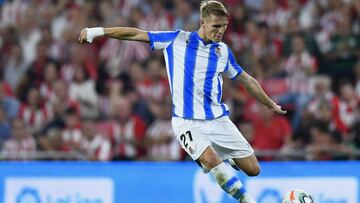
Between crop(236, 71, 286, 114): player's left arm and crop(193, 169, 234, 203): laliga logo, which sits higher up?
crop(236, 71, 286, 114): player's left arm

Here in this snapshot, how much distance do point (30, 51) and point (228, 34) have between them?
3251mm

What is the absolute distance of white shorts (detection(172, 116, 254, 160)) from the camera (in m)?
9.37

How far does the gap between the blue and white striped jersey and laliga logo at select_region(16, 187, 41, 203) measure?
3356 mm

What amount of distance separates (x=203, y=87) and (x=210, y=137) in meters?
0.46

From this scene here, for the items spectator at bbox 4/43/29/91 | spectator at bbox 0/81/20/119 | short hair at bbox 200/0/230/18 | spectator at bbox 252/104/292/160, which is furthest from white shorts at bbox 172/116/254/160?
spectator at bbox 4/43/29/91

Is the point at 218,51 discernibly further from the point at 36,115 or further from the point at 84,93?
the point at 36,115

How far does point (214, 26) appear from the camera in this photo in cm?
926

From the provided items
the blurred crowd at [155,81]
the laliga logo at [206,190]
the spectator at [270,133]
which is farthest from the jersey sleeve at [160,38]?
the spectator at [270,133]

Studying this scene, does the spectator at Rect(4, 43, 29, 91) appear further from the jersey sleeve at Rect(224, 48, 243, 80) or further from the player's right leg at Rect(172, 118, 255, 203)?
the player's right leg at Rect(172, 118, 255, 203)

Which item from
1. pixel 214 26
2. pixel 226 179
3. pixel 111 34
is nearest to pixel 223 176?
pixel 226 179

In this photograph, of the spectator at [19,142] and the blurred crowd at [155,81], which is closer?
the blurred crowd at [155,81]

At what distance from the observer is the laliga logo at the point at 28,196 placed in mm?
12273

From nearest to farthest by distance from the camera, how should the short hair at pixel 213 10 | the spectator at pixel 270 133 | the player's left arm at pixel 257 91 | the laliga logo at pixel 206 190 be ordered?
the short hair at pixel 213 10 → the player's left arm at pixel 257 91 → the laliga logo at pixel 206 190 → the spectator at pixel 270 133

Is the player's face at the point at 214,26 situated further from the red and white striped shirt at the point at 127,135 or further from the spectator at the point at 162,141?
the red and white striped shirt at the point at 127,135
